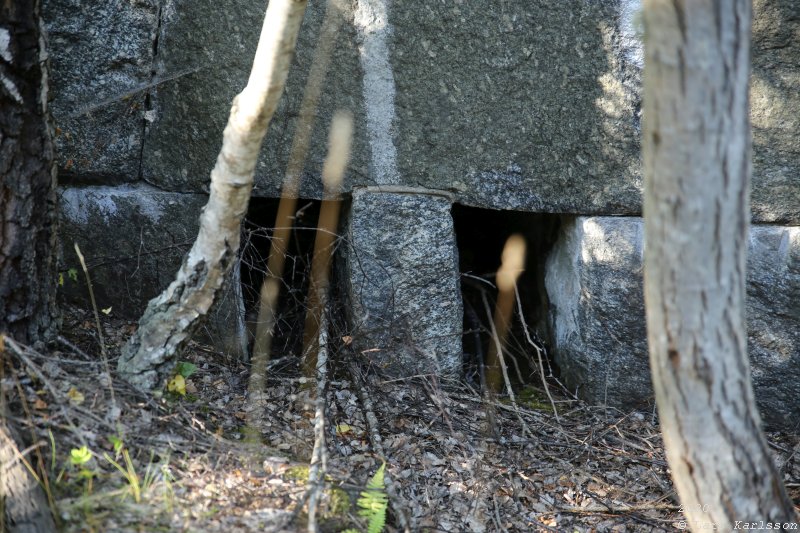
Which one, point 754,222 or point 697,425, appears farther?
point 754,222

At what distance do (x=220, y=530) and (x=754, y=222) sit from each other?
8.12ft

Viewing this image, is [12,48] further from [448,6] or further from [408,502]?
[408,502]

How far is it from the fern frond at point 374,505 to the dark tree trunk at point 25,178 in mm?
A: 1220

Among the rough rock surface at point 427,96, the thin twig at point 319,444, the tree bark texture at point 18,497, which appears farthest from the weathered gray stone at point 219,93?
the tree bark texture at point 18,497

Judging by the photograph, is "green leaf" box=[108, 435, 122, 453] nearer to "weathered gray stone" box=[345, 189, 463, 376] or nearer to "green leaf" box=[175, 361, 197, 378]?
"green leaf" box=[175, 361, 197, 378]

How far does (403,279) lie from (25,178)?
5.23 feet

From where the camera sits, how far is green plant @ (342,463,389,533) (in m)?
2.29

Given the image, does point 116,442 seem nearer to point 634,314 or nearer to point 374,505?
point 374,505

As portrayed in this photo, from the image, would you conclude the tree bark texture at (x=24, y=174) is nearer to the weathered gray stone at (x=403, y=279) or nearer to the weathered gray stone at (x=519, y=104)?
the weathered gray stone at (x=403, y=279)

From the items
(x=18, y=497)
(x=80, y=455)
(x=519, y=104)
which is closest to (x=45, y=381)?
(x=80, y=455)

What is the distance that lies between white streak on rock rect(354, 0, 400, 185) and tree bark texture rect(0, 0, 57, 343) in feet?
4.14

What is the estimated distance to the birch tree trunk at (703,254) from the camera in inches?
65.6

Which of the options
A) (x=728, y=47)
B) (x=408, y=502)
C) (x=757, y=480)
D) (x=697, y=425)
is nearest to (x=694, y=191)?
(x=728, y=47)

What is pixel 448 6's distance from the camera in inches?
123
